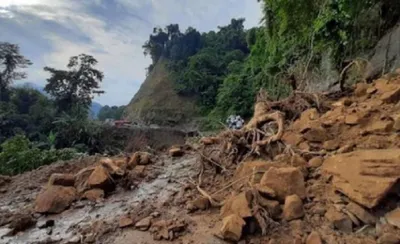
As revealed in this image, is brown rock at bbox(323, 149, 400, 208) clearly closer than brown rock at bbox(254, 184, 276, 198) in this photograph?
Yes

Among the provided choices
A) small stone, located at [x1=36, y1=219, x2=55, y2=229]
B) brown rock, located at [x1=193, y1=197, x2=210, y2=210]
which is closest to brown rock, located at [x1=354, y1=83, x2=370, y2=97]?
brown rock, located at [x1=193, y1=197, x2=210, y2=210]

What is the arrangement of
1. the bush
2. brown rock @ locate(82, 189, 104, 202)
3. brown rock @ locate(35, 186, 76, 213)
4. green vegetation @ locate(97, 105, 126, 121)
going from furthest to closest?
green vegetation @ locate(97, 105, 126, 121)
the bush
brown rock @ locate(82, 189, 104, 202)
brown rock @ locate(35, 186, 76, 213)

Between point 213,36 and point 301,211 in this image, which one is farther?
point 213,36

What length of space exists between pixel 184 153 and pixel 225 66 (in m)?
20.7

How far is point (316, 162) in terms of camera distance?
266 cm

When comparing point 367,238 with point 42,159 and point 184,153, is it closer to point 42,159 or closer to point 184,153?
point 184,153

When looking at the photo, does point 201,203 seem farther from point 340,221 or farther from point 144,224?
point 340,221

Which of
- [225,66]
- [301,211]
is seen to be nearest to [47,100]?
[225,66]

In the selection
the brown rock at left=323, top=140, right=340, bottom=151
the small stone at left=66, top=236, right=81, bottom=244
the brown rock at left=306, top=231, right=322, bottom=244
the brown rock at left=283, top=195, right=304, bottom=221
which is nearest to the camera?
the brown rock at left=306, top=231, right=322, bottom=244

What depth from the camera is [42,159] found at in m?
7.20

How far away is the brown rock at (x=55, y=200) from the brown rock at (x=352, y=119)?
2628 millimetres

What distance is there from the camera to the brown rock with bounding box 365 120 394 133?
2543mm

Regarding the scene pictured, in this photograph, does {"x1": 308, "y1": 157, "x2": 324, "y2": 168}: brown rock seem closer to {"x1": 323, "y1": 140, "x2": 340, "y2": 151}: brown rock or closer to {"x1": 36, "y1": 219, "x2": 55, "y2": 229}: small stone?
{"x1": 323, "y1": 140, "x2": 340, "y2": 151}: brown rock

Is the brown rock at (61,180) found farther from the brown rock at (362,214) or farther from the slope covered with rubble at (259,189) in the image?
the brown rock at (362,214)
